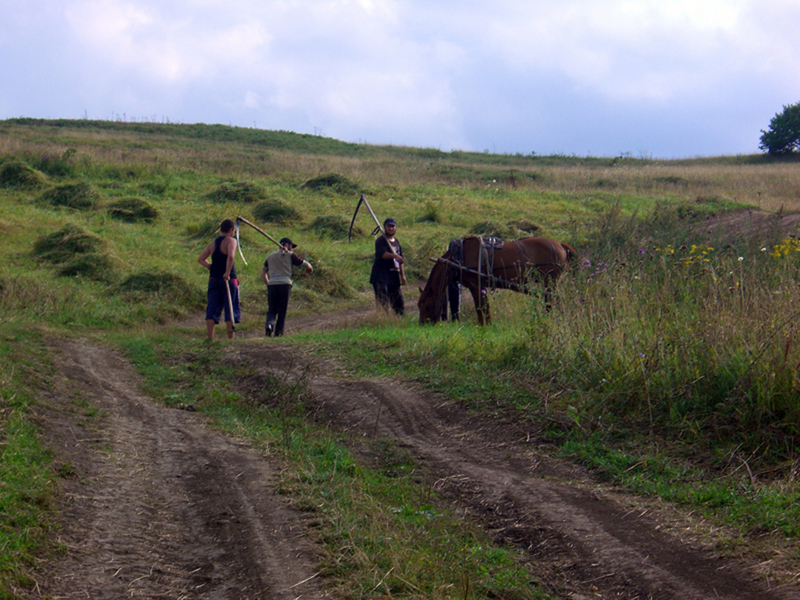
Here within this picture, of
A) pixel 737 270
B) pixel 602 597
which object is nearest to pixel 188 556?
pixel 602 597

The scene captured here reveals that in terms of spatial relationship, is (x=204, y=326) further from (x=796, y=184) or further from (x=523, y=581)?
(x=796, y=184)

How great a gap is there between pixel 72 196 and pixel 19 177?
8.39 feet

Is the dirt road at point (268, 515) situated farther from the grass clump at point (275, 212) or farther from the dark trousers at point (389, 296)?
the grass clump at point (275, 212)

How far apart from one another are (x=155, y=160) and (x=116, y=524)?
966 inches

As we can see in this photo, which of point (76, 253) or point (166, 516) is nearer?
point (166, 516)

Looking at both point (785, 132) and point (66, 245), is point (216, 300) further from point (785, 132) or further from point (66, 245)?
point (785, 132)

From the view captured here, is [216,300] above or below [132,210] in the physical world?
below

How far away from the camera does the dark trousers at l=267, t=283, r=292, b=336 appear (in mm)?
10695

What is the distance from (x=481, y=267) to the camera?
10.5 metres

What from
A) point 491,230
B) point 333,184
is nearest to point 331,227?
point 491,230

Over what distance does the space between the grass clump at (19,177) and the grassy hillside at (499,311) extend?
0.09 metres

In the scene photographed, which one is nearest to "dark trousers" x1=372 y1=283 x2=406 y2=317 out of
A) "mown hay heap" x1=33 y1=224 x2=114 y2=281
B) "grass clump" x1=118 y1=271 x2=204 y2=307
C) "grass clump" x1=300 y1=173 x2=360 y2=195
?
"grass clump" x1=118 y1=271 x2=204 y2=307

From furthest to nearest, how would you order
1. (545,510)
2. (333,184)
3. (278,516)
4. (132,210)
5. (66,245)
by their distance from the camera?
1. (333,184)
2. (132,210)
3. (66,245)
4. (545,510)
5. (278,516)

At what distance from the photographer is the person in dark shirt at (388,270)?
11117 millimetres
